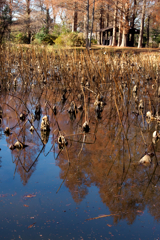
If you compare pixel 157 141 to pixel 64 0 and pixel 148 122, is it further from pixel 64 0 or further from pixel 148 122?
pixel 64 0

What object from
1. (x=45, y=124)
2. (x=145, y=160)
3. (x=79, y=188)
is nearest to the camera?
(x=79, y=188)

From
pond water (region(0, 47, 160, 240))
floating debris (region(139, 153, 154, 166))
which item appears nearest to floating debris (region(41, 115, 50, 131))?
pond water (region(0, 47, 160, 240))

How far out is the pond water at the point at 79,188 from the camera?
1292mm

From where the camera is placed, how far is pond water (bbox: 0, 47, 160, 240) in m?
1.29

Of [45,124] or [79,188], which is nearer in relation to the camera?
[79,188]

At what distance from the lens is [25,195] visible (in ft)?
5.13

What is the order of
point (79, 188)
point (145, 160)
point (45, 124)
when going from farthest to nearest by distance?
point (45, 124)
point (145, 160)
point (79, 188)

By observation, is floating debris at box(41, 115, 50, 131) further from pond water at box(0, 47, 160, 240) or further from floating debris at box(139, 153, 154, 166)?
floating debris at box(139, 153, 154, 166)

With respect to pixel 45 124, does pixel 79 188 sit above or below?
below

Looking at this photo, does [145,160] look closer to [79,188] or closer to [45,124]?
[79,188]

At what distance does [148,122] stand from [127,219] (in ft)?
6.79

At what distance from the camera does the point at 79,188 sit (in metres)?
1.65

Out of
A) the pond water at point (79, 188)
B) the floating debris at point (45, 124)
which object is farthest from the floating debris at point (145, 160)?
the floating debris at point (45, 124)

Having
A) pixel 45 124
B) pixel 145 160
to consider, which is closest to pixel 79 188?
pixel 145 160
